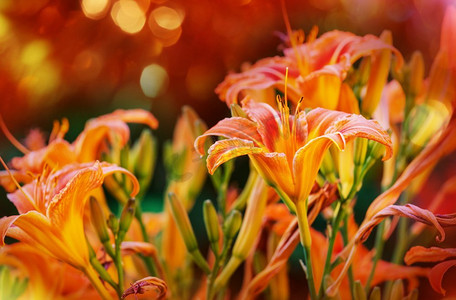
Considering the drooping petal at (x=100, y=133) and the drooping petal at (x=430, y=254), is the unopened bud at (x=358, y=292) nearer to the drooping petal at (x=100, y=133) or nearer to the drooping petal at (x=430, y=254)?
the drooping petal at (x=430, y=254)

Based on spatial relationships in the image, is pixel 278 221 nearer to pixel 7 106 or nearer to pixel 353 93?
pixel 353 93

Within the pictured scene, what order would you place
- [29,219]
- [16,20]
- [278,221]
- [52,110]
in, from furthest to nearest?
[52,110]
[16,20]
[278,221]
[29,219]

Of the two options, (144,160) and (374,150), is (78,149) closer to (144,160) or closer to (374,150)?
(144,160)

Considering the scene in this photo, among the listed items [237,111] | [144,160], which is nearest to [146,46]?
[144,160]

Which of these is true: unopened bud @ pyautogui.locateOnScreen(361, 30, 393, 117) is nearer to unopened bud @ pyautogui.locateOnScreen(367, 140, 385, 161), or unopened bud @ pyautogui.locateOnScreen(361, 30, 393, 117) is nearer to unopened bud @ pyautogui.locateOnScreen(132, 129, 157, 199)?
unopened bud @ pyautogui.locateOnScreen(367, 140, 385, 161)

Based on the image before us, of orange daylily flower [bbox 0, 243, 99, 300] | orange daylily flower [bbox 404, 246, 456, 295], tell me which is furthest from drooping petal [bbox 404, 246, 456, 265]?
orange daylily flower [bbox 0, 243, 99, 300]

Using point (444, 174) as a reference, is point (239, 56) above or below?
above

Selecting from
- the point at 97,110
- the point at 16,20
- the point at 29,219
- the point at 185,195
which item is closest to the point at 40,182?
the point at 29,219
